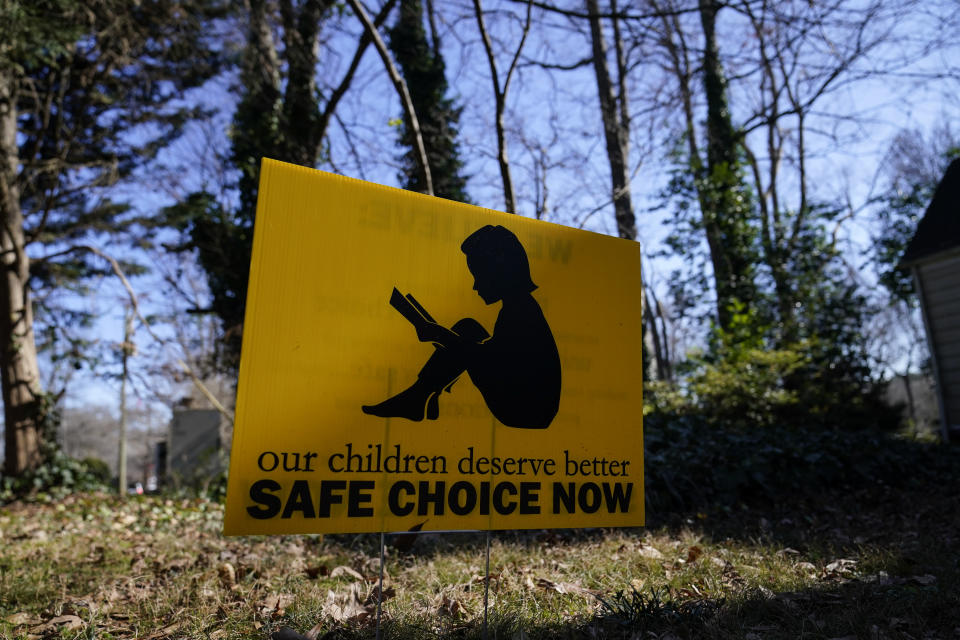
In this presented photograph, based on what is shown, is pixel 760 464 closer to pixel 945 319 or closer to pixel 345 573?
pixel 345 573

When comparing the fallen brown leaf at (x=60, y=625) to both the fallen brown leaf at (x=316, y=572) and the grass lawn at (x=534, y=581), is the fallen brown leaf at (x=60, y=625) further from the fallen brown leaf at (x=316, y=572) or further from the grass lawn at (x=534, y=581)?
the fallen brown leaf at (x=316, y=572)

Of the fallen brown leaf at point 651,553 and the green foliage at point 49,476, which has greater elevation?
the green foliage at point 49,476

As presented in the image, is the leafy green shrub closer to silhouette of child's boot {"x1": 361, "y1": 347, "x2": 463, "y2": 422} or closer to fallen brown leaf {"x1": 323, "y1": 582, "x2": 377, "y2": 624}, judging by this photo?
fallen brown leaf {"x1": 323, "y1": 582, "x2": 377, "y2": 624}

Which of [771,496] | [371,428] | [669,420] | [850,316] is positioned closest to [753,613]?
[371,428]

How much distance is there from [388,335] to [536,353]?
74 centimetres

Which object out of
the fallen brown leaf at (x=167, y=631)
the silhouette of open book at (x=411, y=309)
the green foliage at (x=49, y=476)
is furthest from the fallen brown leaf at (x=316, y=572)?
the green foliage at (x=49, y=476)

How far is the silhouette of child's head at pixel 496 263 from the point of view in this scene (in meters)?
2.99

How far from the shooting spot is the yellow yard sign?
252 centimetres

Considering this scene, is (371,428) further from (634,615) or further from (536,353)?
(634,615)

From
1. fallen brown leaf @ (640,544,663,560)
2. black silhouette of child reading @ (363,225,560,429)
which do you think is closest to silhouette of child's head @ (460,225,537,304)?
black silhouette of child reading @ (363,225,560,429)

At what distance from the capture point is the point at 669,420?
8.15 m

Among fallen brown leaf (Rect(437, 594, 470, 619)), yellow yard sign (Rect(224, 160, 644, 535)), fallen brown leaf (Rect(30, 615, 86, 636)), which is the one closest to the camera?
yellow yard sign (Rect(224, 160, 644, 535))

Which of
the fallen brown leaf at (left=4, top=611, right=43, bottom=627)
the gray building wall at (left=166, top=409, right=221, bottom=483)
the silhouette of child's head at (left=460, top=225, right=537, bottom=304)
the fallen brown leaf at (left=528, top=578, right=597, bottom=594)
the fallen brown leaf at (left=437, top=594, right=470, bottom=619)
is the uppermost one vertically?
Result: the gray building wall at (left=166, top=409, right=221, bottom=483)

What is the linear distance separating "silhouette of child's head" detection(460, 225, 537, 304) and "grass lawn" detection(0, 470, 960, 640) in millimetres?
1474
